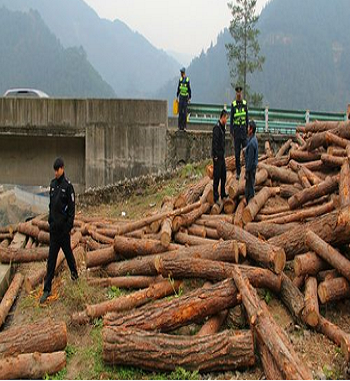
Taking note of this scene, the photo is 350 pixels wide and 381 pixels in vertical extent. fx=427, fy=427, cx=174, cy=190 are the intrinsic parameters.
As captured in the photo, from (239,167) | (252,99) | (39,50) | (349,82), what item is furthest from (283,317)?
(39,50)

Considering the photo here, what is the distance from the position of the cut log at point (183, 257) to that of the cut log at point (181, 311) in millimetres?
768

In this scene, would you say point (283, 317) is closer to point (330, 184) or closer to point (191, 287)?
point (191, 287)

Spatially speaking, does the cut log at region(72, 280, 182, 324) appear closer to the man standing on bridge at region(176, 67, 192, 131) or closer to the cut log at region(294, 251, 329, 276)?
the cut log at region(294, 251, 329, 276)

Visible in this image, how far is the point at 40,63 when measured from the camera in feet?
475

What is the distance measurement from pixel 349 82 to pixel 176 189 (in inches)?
5331

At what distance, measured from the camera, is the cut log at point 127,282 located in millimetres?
6711

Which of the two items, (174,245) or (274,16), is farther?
(274,16)

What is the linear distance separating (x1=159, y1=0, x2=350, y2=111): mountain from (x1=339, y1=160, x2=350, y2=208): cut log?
94.9 meters

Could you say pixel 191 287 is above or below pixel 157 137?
below

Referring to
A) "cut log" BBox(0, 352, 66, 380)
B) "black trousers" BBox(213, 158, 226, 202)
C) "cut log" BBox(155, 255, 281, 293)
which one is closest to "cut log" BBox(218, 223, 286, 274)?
"cut log" BBox(155, 255, 281, 293)

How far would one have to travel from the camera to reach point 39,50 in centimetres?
15125

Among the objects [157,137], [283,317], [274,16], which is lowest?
[283,317]

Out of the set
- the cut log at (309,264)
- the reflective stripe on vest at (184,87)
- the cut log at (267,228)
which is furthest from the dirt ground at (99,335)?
the reflective stripe on vest at (184,87)

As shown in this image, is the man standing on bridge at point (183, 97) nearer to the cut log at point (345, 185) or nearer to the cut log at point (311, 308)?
the cut log at point (345, 185)
